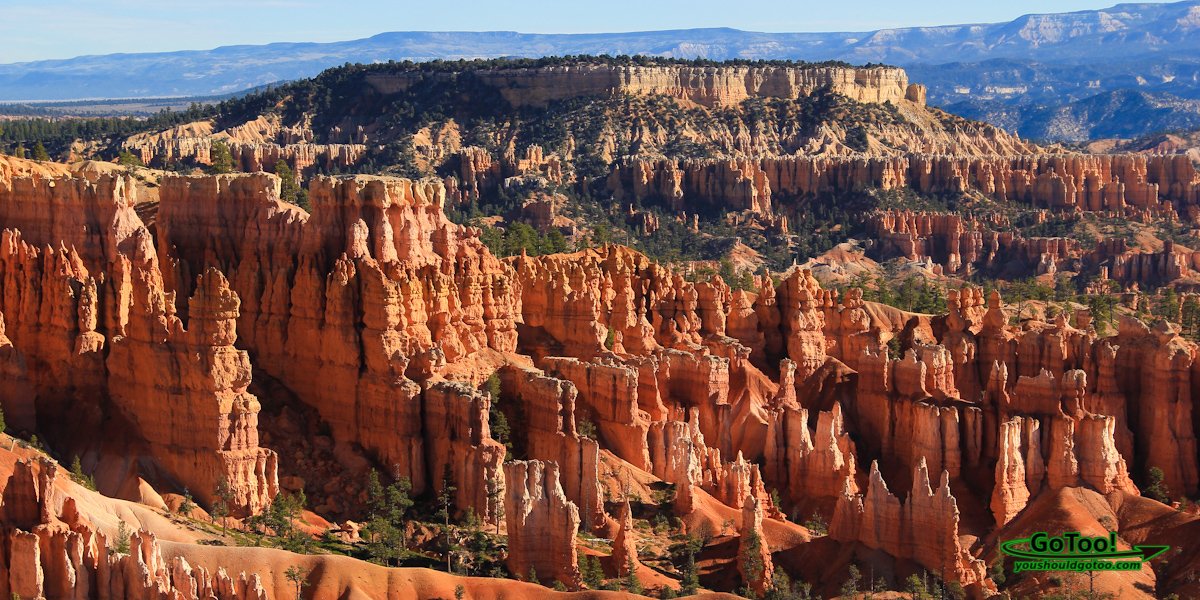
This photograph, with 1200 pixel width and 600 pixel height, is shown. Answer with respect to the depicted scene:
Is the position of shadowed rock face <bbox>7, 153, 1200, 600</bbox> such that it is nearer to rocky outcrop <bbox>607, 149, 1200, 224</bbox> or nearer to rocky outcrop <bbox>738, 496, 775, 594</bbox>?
rocky outcrop <bbox>738, 496, 775, 594</bbox>

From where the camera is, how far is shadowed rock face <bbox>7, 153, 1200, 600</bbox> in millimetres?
59031

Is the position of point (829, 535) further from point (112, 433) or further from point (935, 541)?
point (112, 433)

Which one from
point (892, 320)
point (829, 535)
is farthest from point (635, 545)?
point (892, 320)

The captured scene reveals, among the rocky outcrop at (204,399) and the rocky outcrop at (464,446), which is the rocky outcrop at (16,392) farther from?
the rocky outcrop at (464,446)

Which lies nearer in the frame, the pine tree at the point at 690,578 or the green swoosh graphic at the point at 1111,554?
the pine tree at the point at 690,578

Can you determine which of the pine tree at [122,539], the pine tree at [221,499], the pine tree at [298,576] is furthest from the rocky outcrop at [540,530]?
the pine tree at [122,539]

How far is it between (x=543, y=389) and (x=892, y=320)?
3367 cm

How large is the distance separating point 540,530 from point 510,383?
13.0 metres

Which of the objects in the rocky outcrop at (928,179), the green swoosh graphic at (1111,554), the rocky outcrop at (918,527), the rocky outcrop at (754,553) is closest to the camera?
the rocky outcrop at (754,553)
